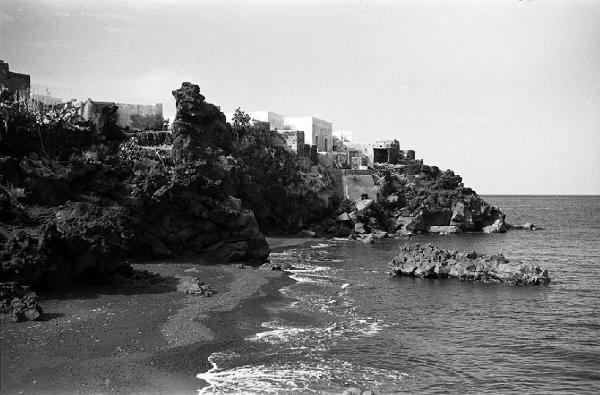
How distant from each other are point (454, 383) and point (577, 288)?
27158mm

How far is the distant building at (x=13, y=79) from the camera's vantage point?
2154 inches

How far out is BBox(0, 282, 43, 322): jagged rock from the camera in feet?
84.0

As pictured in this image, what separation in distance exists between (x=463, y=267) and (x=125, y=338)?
102ft

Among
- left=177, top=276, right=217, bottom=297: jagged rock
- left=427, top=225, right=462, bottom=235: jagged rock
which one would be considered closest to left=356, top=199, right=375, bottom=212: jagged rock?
left=427, top=225, right=462, bottom=235: jagged rock

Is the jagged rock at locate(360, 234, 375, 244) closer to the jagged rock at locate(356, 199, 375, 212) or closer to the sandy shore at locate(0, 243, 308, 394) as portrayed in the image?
the jagged rock at locate(356, 199, 375, 212)

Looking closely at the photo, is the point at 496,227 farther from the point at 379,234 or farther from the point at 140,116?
the point at 140,116

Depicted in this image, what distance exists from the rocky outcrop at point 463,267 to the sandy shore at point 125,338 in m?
15.5

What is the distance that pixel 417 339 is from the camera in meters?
28.8

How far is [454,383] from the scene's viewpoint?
22438mm

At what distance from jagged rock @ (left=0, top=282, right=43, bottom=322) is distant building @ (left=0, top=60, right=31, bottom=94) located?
3412 cm

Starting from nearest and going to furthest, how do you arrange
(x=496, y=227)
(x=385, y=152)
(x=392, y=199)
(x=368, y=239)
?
(x=368, y=239)
(x=392, y=199)
(x=496, y=227)
(x=385, y=152)

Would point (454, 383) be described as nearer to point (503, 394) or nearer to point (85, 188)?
point (503, 394)

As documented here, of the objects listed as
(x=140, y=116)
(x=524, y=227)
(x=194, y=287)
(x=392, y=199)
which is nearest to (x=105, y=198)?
(x=194, y=287)

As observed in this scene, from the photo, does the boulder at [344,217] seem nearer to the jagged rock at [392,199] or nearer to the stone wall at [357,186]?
the stone wall at [357,186]
